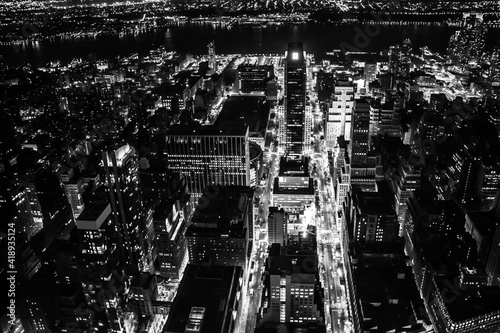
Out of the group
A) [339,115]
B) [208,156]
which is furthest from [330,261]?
[339,115]

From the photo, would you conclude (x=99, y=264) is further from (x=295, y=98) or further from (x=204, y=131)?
(x=295, y=98)

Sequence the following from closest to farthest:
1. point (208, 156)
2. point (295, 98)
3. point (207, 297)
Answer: point (207, 297)
point (208, 156)
point (295, 98)

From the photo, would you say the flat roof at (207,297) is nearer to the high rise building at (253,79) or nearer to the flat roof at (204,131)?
the flat roof at (204,131)

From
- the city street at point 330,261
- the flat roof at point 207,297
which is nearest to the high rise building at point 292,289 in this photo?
the city street at point 330,261

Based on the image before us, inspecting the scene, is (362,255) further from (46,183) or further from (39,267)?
(46,183)

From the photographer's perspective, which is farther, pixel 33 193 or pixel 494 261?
pixel 33 193

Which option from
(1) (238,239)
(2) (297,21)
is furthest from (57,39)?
(1) (238,239)
